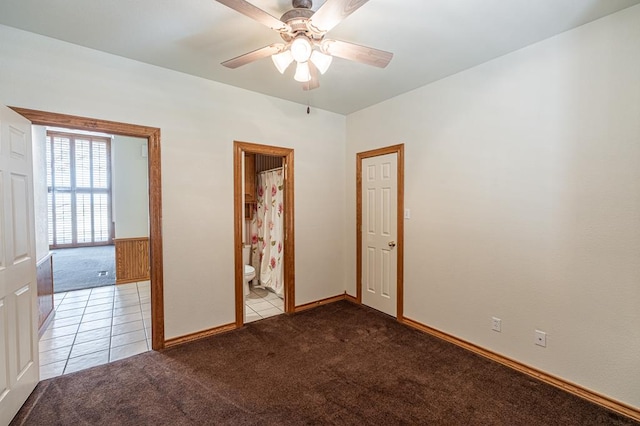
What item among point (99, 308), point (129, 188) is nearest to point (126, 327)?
point (99, 308)

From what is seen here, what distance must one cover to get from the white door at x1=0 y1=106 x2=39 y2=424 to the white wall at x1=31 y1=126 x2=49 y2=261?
4.07 ft

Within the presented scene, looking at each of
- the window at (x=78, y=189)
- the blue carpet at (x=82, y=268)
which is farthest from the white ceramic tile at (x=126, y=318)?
the window at (x=78, y=189)

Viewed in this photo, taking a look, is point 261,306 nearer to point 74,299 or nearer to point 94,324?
point 94,324

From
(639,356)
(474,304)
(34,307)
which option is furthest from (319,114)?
(639,356)

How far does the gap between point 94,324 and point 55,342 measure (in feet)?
1.33

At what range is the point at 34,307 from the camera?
2.07 meters

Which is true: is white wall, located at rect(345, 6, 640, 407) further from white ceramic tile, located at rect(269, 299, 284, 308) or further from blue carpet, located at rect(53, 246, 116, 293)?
blue carpet, located at rect(53, 246, 116, 293)

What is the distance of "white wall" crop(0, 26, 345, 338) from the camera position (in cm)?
211

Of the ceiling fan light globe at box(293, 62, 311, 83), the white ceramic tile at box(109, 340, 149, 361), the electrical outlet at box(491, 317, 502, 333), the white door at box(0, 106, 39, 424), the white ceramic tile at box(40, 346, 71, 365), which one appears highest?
the ceiling fan light globe at box(293, 62, 311, 83)

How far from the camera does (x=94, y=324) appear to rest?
10.2ft

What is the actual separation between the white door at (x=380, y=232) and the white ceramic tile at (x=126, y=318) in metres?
2.80

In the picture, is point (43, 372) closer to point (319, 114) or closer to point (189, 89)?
point (189, 89)

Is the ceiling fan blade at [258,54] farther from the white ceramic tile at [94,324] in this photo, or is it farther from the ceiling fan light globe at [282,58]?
the white ceramic tile at [94,324]

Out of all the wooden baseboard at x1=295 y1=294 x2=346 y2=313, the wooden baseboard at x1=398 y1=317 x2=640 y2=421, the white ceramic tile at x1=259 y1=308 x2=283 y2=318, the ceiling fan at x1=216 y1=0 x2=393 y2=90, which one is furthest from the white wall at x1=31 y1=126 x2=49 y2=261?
the wooden baseboard at x1=398 y1=317 x2=640 y2=421
